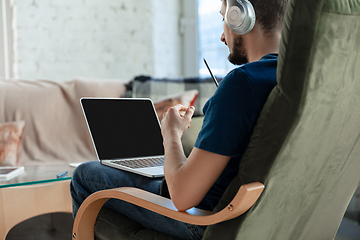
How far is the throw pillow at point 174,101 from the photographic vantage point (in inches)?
90.7

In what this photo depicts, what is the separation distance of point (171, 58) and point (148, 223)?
119 inches

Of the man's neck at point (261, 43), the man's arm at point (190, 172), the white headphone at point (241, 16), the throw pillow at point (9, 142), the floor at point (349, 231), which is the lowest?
the floor at point (349, 231)

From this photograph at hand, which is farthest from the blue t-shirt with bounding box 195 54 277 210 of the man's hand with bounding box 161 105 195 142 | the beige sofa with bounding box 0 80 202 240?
the beige sofa with bounding box 0 80 202 240

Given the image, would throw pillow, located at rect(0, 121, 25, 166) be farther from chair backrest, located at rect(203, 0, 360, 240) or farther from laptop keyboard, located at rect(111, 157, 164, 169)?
chair backrest, located at rect(203, 0, 360, 240)

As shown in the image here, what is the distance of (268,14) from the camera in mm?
887

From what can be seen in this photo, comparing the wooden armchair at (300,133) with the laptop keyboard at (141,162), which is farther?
the laptop keyboard at (141,162)

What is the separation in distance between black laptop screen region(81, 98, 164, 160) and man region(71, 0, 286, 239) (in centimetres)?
47

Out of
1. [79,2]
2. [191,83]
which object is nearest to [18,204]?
[191,83]

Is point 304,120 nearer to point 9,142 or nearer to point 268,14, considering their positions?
point 268,14

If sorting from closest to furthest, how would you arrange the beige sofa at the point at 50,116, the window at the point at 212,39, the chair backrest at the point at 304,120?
the chair backrest at the point at 304,120 < the beige sofa at the point at 50,116 < the window at the point at 212,39

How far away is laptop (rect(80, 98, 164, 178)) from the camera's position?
1417 millimetres

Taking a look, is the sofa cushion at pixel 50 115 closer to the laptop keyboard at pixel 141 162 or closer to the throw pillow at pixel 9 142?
the throw pillow at pixel 9 142

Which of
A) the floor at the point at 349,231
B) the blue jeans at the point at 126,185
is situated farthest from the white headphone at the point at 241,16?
the floor at the point at 349,231

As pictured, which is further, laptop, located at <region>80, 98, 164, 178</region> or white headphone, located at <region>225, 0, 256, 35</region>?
laptop, located at <region>80, 98, 164, 178</region>
